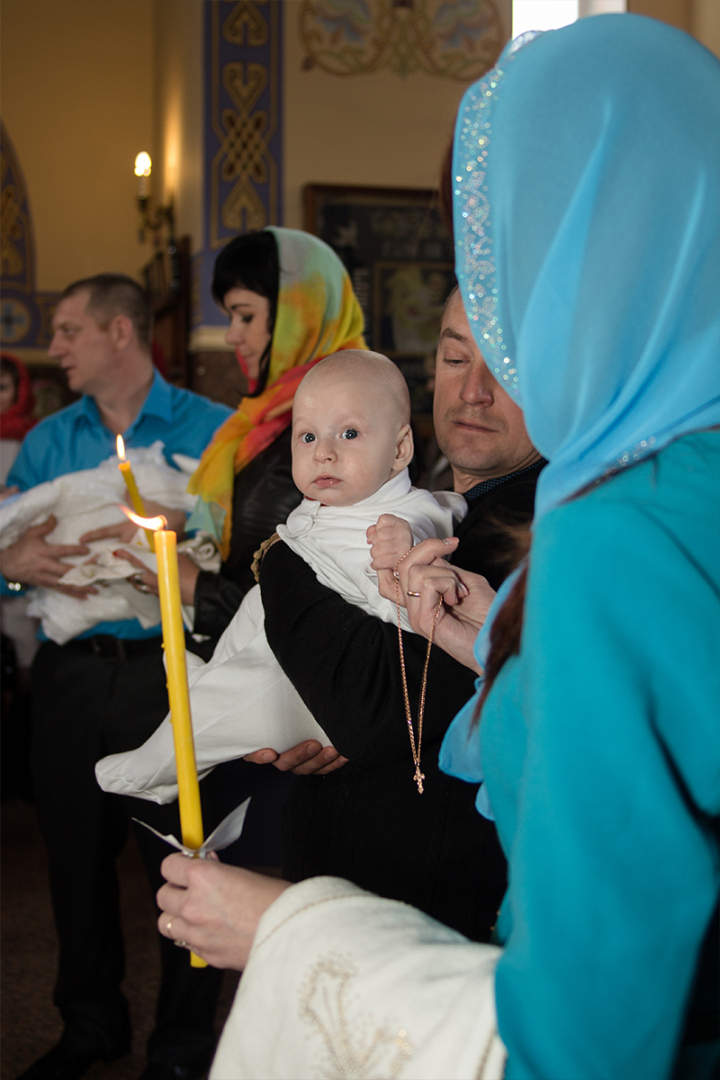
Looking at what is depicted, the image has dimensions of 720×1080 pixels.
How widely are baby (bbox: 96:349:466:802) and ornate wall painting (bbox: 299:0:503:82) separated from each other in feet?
15.6

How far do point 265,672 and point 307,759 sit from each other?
0.15 metres

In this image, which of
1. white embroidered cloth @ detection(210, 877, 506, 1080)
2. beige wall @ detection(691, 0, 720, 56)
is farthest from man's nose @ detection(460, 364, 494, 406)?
beige wall @ detection(691, 0, 720, 56)

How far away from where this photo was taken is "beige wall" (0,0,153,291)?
182 inches

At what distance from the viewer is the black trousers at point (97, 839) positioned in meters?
2.33

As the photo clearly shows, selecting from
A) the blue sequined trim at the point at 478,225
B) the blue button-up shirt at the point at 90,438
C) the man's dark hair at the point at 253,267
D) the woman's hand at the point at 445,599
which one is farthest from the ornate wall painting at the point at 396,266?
the blue sequined trim at the point at 478,225

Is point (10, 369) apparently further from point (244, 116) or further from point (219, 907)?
point (219, 907)

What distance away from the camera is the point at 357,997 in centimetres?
72

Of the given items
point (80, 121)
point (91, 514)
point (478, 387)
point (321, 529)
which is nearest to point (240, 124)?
point (80, 121)

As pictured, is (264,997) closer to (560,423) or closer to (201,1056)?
(560,423)

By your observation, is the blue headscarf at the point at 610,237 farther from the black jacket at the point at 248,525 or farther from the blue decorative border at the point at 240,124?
the blue decorative border at the point at 240,124

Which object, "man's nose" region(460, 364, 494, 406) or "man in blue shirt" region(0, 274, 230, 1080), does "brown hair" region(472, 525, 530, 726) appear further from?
"man in blue shirt" region(0, 274, 230, 1080)

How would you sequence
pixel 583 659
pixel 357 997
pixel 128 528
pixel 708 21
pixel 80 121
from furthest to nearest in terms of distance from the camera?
pixel 80 121, pixel 708 21, pixel 128 528, pixel 357 997, pixel 583 659

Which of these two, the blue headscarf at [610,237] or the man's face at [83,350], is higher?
the blue headscarf at [610,237]

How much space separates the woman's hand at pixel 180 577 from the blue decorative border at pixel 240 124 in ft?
11.1
